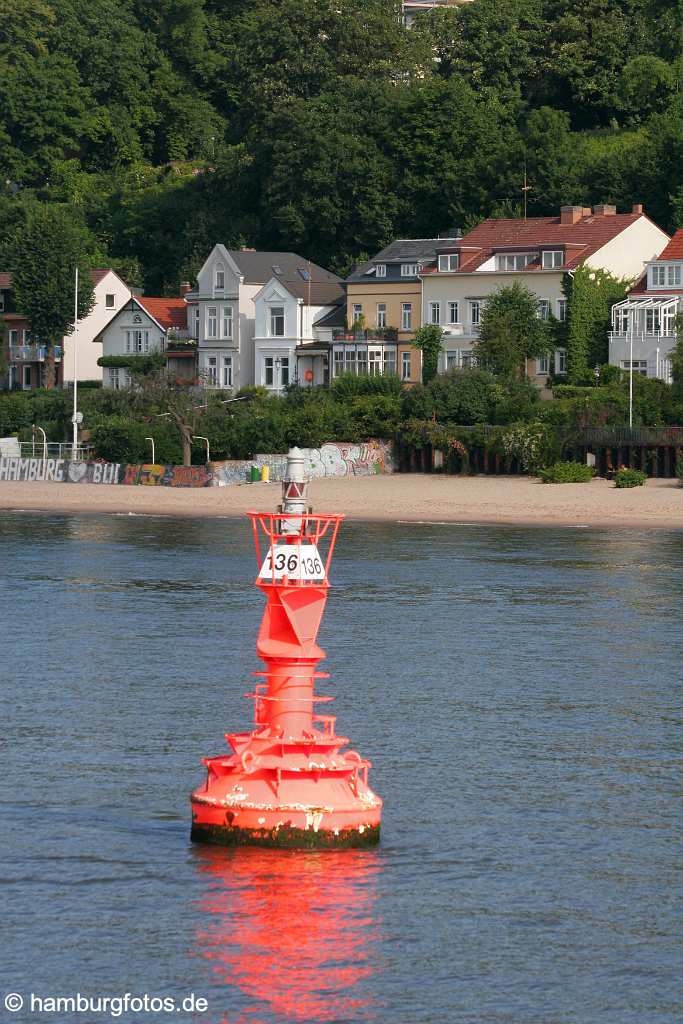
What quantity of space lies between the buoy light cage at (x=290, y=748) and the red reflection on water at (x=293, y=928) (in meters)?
0.41

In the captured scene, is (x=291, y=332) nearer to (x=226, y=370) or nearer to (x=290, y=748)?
(x=226, y=370)

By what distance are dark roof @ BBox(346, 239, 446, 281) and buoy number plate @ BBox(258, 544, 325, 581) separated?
8498 cm

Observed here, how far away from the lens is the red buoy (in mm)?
18688

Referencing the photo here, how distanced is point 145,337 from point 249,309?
7718 mm

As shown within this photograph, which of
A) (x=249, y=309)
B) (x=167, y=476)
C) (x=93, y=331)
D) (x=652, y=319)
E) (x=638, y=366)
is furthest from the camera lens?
(x=93, y=331)

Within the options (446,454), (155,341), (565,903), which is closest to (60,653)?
(565,903)

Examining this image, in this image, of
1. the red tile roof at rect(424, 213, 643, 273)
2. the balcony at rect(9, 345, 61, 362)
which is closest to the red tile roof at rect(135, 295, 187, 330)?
the balcony at rect(9, 345, 61, 362)

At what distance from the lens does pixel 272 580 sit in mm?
18734

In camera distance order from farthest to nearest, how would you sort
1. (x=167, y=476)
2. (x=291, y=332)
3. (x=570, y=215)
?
(x=291, y=332), (x=570, y=215), (x=167, y=476)

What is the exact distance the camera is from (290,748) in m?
18.9

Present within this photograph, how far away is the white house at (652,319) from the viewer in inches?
3580

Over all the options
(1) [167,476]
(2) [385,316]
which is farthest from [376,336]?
(1) [167,476]

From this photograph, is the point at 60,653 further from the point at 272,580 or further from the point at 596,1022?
the point at 596,1022

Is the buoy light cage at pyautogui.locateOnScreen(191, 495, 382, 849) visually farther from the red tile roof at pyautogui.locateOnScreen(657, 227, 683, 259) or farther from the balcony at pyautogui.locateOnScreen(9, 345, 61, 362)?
the balcony at pyautogui.locateOnScreen(9, 345, 61, 362)
